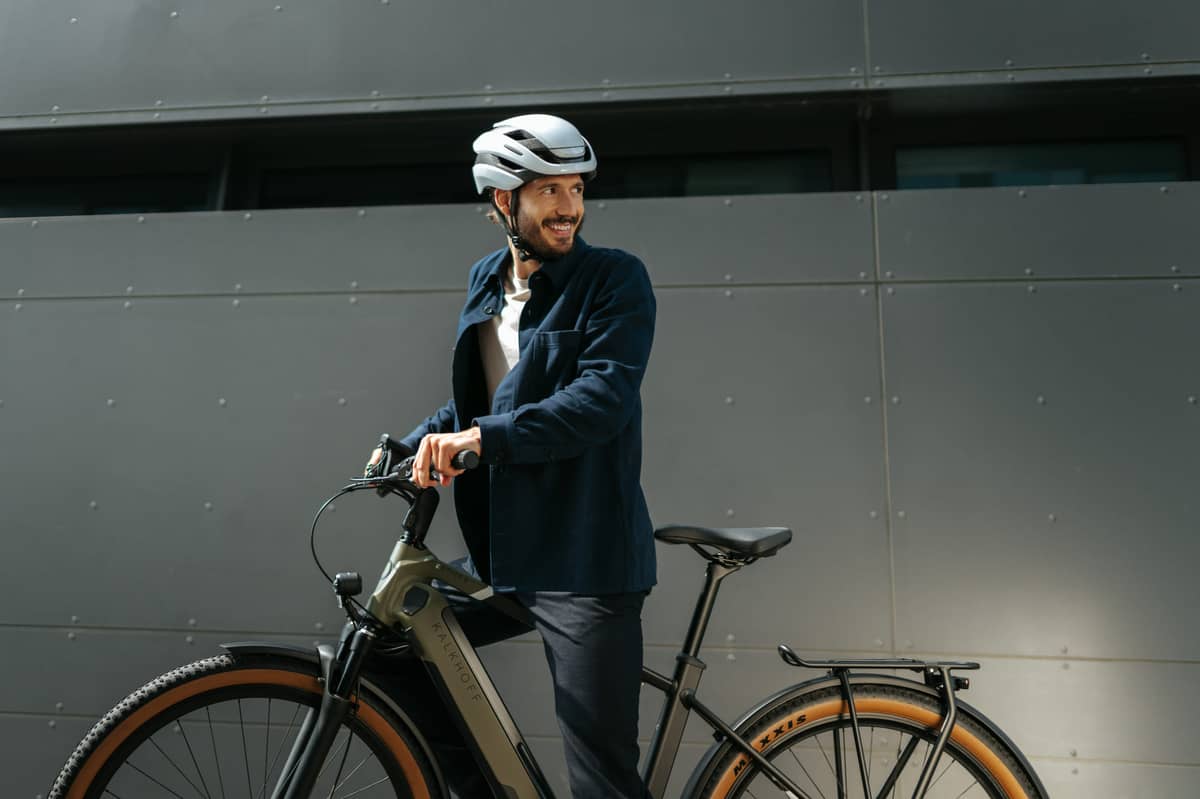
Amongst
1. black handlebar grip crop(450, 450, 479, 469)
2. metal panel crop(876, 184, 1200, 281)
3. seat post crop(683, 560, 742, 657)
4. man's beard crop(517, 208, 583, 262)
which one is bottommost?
seat post crop(683, 560, 742, 657)

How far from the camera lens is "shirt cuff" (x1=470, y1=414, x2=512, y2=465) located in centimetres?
179

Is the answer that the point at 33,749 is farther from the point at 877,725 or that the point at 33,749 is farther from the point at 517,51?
the point at 517,51

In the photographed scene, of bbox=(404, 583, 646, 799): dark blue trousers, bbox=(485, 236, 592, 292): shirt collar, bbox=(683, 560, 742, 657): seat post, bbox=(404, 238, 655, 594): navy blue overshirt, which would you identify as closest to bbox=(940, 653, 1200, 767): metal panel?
bbox=(683, 560, 742, 657): seat post

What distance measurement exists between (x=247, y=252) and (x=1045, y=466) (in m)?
2.92

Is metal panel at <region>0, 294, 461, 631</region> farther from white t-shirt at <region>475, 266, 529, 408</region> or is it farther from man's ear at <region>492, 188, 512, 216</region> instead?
man's ear at <region>492, 188, 512, 216</region>

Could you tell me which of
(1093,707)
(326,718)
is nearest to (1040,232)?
(1093,707)

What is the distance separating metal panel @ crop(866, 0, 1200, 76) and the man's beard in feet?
6.33

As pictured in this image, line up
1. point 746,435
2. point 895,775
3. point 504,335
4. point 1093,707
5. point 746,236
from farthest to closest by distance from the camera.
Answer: point 746,236 → point 746,435 → point 1093,707 → point 504,335 → point 895,775

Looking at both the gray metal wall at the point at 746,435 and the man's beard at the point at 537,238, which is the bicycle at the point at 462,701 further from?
the gray metal wall at the point at 746,435

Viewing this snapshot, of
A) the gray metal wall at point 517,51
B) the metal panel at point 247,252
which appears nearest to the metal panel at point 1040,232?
the gray metal wall at point 517,51

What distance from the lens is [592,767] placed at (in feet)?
6.23

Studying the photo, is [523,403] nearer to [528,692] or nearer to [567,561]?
[567,561]

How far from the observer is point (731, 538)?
1.97m

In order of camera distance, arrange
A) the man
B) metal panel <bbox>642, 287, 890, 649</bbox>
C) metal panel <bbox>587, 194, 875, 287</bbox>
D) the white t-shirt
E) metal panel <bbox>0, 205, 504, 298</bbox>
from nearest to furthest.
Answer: the man
the white t-shirt
metal panel <bbox>642, 287, 890, 649</bbox>
metal panel <bbox>587, 194, 875, 287</bbox>
metal panel <bbox>0, 205, 504, 298</bbox>
